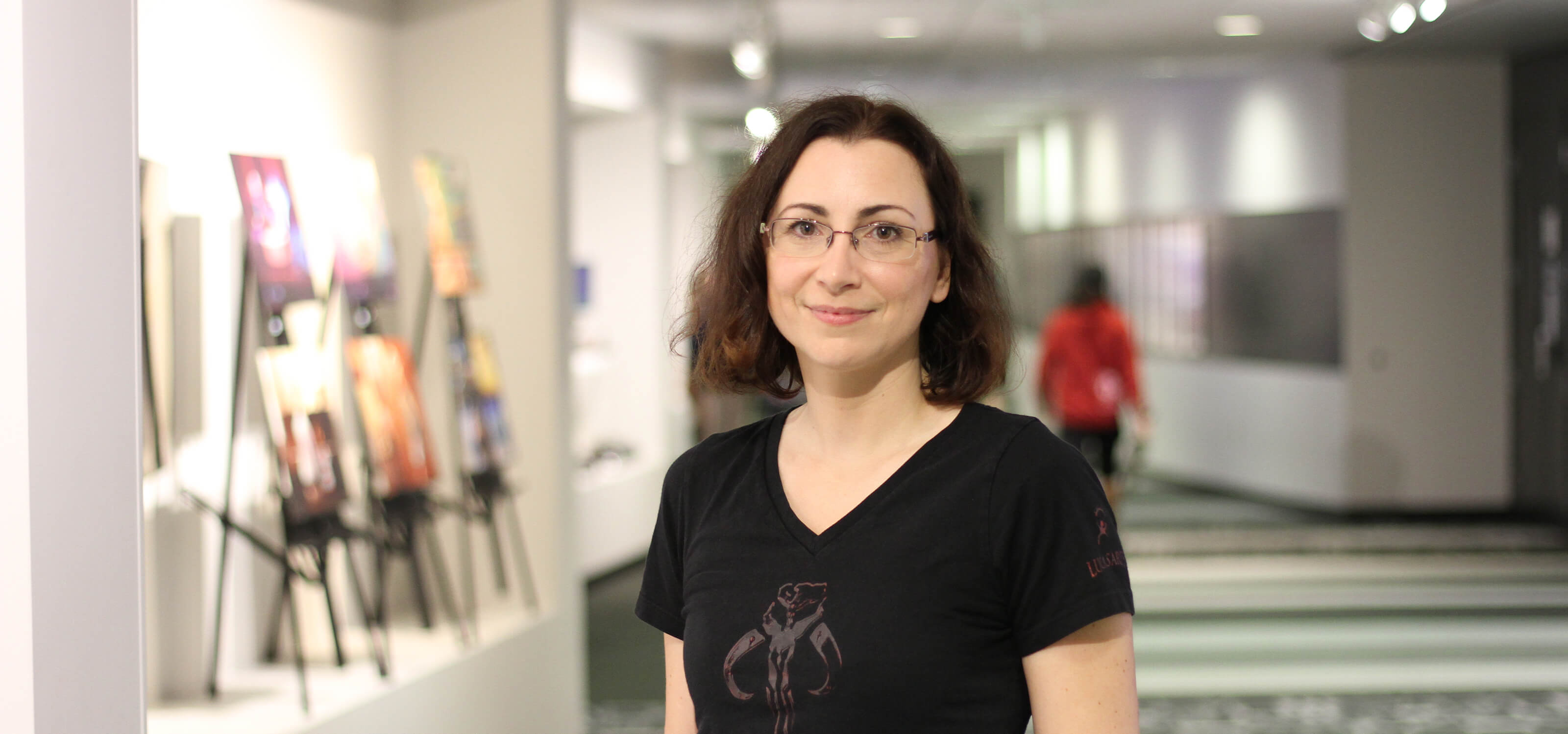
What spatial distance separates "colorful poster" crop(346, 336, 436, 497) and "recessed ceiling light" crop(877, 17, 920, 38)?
485cm

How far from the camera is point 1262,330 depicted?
10.4 meters

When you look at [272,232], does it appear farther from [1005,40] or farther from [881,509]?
[1005,40]

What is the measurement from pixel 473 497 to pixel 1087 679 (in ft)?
11.9

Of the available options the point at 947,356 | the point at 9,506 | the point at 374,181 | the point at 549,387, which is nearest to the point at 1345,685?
the point at 549,387

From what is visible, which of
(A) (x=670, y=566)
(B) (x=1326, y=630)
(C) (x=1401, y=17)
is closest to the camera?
(A) (x=670, y=566)

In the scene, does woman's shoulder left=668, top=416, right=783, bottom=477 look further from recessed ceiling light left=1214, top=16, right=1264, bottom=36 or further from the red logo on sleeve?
recessed ceiling light left=1214, top=16, right=1264, bottom=36

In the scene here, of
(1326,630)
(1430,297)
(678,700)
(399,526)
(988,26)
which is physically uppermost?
(988,26)

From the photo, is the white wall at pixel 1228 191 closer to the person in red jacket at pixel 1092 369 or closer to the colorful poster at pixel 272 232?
the person in red jacket at pixel 1092 369

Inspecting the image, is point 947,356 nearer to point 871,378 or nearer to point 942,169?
point 871,378

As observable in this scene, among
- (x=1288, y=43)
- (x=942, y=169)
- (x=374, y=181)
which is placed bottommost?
(x=942, y=169)

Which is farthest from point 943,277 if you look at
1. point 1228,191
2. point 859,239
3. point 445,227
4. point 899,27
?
point 1228,191

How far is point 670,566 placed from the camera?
5.45 ft

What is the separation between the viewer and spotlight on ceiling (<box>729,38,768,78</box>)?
731 cm

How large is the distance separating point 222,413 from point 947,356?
2.94 meters
